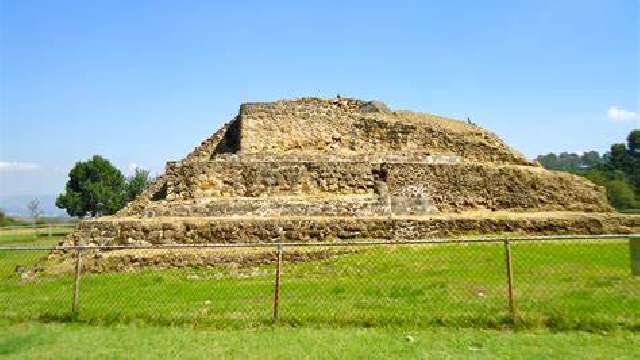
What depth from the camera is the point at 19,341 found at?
8305mm

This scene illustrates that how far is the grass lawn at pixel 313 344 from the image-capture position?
7.33m

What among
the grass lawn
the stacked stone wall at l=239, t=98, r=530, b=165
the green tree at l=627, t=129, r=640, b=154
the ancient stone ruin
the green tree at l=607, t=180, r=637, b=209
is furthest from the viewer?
the green tree at l=627, t=129, r=640, b=154

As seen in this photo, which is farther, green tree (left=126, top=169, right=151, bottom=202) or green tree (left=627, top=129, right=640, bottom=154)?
green tree (left=627, top=129, right=640, bottom=154)

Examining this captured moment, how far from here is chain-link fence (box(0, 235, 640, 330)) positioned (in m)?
8.98

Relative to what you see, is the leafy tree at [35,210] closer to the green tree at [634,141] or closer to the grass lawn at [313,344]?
the grass lawn at [313,344]

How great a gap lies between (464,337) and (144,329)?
486cm

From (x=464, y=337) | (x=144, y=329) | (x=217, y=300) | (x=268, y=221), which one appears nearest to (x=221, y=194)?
(x=268, y=221)

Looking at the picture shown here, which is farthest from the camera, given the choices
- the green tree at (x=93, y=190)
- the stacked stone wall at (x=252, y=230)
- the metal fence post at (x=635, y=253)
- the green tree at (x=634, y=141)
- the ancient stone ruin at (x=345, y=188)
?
the green tree at (x=634, y=141)

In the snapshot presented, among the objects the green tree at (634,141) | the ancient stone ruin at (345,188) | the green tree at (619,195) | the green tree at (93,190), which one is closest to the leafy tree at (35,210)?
the green tree at (93,190)

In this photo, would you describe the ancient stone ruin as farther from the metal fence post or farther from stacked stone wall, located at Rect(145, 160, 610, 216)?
the metal fence post

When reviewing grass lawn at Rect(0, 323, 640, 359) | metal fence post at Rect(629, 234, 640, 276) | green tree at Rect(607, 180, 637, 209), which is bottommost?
grass lawn at Rect(0, 323, 640, 359)

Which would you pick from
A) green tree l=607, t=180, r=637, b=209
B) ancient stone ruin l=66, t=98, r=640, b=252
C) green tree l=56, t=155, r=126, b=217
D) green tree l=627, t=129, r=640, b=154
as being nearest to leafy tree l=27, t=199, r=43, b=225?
green tree l=56, t=155, r=126, b=217

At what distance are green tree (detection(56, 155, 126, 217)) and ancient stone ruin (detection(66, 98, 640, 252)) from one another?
138 ft

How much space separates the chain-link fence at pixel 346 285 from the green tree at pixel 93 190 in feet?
167
